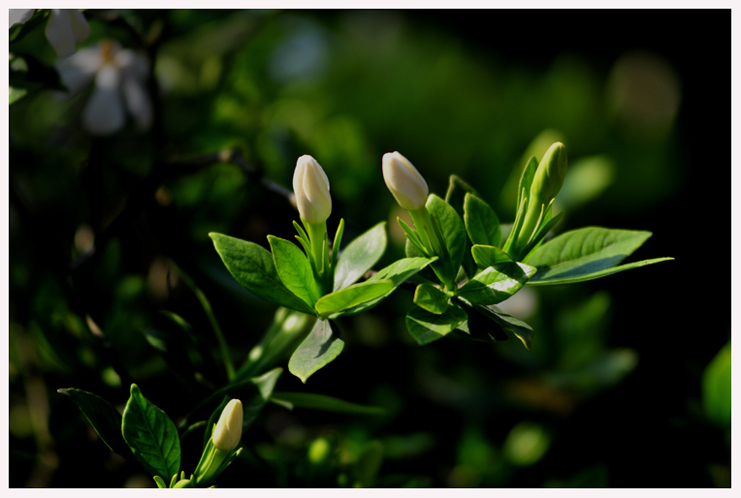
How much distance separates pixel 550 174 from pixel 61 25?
385 millimetres

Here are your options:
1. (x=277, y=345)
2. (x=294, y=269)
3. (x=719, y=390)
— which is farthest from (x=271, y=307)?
(x=719, y=390)

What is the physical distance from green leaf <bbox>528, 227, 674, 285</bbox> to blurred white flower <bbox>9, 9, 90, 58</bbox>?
39 cm

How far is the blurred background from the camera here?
51cm

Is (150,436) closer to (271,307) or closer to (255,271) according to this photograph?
(255,271)

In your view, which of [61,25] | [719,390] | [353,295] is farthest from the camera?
[719,390]

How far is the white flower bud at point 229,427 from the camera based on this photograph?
33cm

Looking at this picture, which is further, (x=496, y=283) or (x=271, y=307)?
(x=271, y=307)

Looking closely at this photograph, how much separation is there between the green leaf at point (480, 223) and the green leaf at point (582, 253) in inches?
1.2

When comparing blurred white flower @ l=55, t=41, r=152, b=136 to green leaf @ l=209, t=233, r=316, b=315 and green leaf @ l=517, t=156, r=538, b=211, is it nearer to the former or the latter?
green leaf @ l=209, t=233, r=316, b=315

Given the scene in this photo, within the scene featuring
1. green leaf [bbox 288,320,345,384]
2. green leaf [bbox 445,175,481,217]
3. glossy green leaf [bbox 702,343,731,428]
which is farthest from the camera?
glossy green leaf [bbox 702,343,731,428]

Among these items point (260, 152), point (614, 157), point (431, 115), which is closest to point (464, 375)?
point (260, 152)

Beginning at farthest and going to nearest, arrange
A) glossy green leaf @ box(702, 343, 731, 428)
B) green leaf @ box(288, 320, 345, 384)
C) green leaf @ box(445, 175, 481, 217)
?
glossy green leaf @ box(702, 343, 731, 428), green leaf @ box(445, 175, 481, 217), green leaf @ box(288, 320, 345, 384)

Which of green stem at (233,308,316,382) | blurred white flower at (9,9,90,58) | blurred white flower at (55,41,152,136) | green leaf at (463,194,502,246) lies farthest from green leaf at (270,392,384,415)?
blurred white flower at (55,41,152,136)

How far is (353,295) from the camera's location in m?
0.33
